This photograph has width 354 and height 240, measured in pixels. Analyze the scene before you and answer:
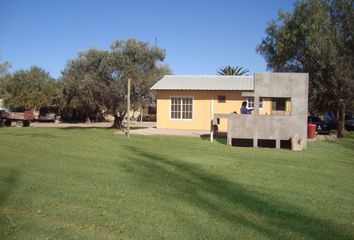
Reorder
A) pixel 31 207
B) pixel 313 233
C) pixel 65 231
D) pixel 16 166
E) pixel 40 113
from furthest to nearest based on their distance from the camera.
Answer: pixel 40 113, pixel 16 166, pixel 31 207, pixel 313 233, pixel 65 231

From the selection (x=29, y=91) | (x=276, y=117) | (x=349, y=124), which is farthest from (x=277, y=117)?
(x=29, y=91)

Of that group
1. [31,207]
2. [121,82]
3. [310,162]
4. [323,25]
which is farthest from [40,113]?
[31,207]

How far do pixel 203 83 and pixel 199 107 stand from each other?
201 cm

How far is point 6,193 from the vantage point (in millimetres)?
7422

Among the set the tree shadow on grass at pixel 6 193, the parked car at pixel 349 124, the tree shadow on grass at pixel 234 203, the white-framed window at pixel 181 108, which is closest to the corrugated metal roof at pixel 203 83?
the white-framed window at pixel 181 108

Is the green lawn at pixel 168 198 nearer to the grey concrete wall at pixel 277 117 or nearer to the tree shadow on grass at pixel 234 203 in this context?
the tree shadow on grass at pixel 234 203

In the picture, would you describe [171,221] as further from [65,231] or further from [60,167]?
[60,167]

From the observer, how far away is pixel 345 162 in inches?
559

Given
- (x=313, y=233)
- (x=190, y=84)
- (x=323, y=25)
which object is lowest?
(x=313, y=233)

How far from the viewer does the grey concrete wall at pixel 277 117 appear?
18.8 metres

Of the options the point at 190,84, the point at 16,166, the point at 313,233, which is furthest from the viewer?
the point at 190,84

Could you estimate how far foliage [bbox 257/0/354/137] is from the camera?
25047 mm

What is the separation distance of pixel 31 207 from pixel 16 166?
4128mm

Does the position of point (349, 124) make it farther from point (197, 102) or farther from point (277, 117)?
point (277, 117)
